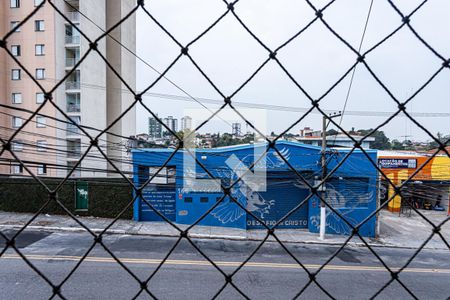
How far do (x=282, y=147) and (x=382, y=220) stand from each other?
692cm

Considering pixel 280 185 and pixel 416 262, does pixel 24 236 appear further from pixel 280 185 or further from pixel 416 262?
pixel 416 262

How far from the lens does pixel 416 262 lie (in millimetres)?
8672

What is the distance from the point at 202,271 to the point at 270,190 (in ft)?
17.8

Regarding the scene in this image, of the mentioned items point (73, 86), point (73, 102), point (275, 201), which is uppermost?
point (73, 86)

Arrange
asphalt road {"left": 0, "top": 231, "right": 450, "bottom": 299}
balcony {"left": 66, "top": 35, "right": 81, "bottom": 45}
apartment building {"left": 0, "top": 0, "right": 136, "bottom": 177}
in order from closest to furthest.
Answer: asphalt road {"left": 0, "top": 231, "right": 450, "bottom": 299} → apartment building {"left": 0, "top": 0, "right": 136, "bottom": 177} → balcony {"left": 66, "top": 35, "right": 81, "bottom": 45}

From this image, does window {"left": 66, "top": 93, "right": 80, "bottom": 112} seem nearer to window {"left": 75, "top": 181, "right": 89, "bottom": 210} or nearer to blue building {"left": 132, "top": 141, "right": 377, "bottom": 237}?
window {"left": 75, "top": 181, "right": 89, "bottom": 210}

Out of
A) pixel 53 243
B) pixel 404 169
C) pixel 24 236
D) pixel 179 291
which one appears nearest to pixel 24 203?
pixel 24 236

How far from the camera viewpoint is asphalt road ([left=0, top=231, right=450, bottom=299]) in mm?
5977

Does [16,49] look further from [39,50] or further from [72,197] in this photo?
[72,197]

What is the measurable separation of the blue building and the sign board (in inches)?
162

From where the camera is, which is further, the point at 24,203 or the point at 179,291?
the point at 24,203

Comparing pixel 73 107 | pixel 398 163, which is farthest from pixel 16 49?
pixel 398 163

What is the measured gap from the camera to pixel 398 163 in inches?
564

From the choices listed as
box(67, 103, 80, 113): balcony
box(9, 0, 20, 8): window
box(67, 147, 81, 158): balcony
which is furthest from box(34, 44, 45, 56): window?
box(67, 147, 81, 158): balcony
